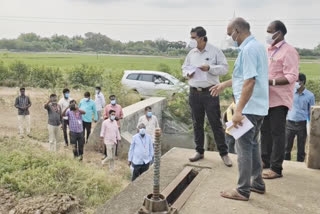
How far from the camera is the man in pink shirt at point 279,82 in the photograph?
3746mm

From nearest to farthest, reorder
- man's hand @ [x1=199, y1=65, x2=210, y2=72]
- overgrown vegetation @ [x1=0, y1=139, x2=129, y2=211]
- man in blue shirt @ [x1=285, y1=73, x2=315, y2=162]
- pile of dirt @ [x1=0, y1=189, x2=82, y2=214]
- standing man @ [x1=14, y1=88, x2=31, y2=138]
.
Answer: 1. man's hand @ [x1=199, y1=65, x2=210, y2=72]
2. pile of dirt @ [x1=0, y1=189, x2=82, y2=214]
3. overgrown vegetation @ [x1=0, y1=139, x2=129, y2=211]
4. man in blue shirt @ [x1=285, y1=73, x2=315, y2=162]
5. standing man @ [x1=14, y1=88, x2=31, y2=138]

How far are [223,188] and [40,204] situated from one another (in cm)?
296

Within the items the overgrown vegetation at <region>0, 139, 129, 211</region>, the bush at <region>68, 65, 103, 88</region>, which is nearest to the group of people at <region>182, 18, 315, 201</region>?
the overgrown vegetation at <region>0, 139, 129, 211</region>

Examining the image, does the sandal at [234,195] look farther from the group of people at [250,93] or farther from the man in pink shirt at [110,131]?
the man in pink shirt at [110,131]

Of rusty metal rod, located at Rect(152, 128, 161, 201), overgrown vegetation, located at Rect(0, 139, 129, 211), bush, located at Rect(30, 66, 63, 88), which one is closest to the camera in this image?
rusty metal rod, located at Rect(152, 128, 161, 201)

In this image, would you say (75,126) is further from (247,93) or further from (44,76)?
(44,76)

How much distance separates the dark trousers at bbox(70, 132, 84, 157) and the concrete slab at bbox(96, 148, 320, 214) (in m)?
4.73

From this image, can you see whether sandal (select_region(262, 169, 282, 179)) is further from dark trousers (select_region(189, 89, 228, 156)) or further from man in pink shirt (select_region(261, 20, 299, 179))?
dark trousers (select_region(189, 89, 228, 156))

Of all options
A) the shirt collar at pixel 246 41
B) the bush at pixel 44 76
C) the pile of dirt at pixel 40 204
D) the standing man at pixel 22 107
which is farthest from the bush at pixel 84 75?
the shirt collar at pixel 246 41

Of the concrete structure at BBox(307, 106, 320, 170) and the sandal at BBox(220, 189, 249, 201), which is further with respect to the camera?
the concrete structure at BBox(307, 106, 320, 170)

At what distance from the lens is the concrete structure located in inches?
170

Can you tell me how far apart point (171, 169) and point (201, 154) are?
1.69ft

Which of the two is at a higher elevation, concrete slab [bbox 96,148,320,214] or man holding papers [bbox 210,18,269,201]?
man holding papers [bbox 210,18,269,201]

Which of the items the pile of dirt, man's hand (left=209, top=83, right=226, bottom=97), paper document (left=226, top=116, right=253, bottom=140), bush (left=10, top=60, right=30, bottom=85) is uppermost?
man's hand (left=209, top=83, right=226, bottom=97)
